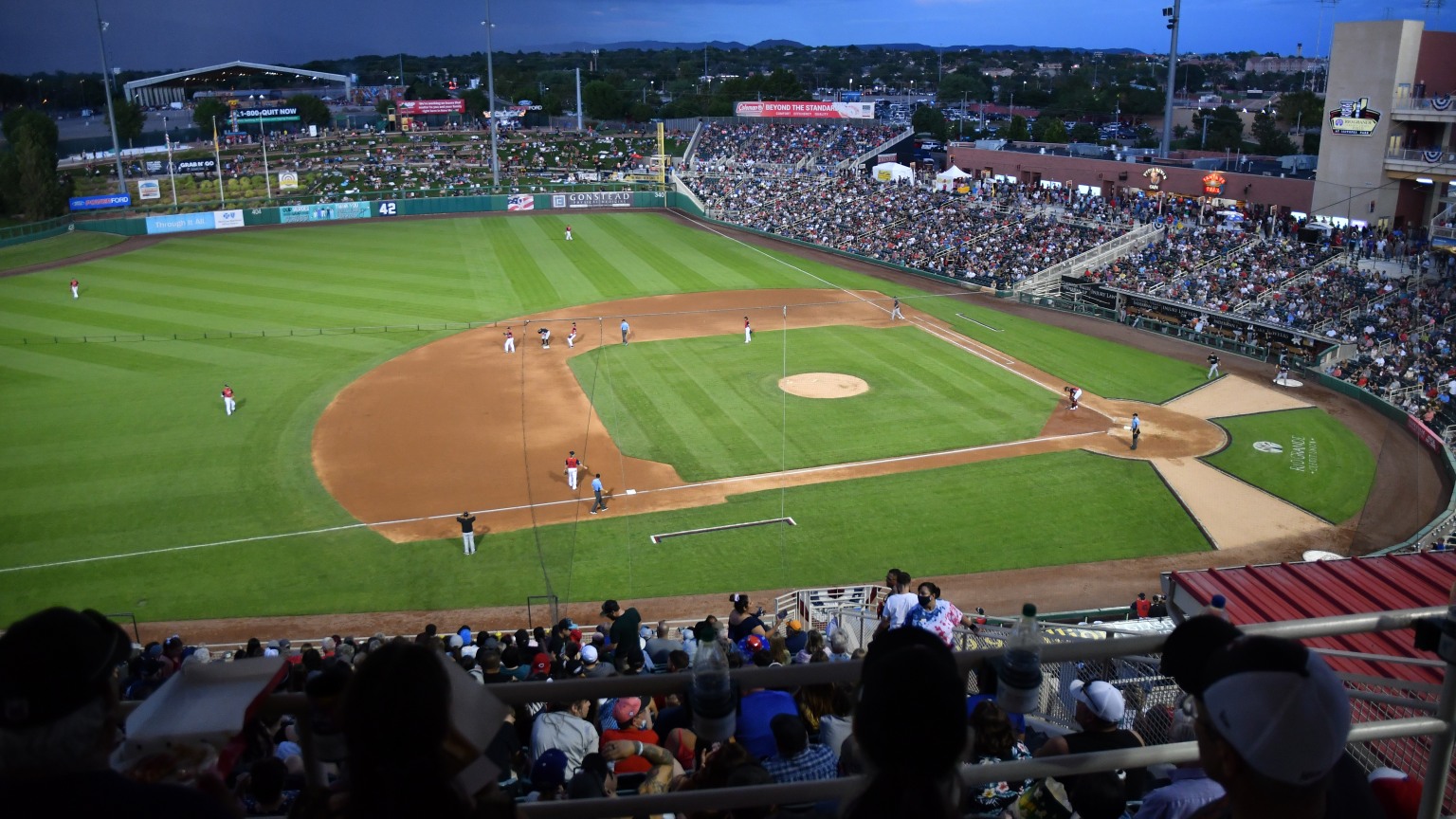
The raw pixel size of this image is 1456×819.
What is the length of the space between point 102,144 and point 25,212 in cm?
4181

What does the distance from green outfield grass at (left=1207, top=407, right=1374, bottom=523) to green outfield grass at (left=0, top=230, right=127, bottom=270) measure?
62.3 m

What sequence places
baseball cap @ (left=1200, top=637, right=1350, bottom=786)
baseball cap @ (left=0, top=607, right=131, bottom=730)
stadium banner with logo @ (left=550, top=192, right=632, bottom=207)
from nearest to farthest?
1. baseball cap @ (left=0, top=607, right=131, bottom=730)
2. baseball cap @ (left=1200, top=637, right=1350, bottom=786)
3. stadium banner with logo @ (left=550, top=192, right=632, bottom=207)

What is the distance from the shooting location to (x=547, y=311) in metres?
46.7


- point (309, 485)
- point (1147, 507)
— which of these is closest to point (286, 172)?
point (309, 485)

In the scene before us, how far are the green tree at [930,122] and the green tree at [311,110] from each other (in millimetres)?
68190

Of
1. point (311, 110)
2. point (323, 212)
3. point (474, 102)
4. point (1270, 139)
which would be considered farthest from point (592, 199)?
point (474, 102)

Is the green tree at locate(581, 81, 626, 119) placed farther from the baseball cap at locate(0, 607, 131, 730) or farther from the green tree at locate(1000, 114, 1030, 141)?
the baseball cap at locate(0, 607, 131, 730)

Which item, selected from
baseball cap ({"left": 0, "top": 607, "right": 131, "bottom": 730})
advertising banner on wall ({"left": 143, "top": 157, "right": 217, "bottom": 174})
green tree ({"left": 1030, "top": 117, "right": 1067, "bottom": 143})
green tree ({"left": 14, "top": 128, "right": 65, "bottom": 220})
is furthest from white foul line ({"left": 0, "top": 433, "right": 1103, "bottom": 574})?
green tree ({"left": 1030, "top": 117, "right": 1067, "bottom": 143})

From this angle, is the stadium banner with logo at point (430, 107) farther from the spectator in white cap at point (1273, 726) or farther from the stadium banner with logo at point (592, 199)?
the spectator in white cap at point (1273, 726)

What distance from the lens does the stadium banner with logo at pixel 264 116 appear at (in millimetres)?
97688

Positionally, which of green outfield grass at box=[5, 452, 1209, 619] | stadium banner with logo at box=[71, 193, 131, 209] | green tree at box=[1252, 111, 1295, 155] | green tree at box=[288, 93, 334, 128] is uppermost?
green tree at box=[288, 93, 334, 128]

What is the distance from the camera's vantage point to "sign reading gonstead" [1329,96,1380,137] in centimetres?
4281

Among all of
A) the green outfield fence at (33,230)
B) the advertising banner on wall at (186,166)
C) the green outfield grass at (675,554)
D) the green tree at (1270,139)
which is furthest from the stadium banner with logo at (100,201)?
the green tree at (1270,139)

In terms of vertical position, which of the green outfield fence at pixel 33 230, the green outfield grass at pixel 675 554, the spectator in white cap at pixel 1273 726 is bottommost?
the green outfield grass at pixel 675 554
